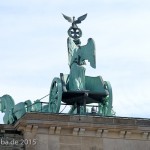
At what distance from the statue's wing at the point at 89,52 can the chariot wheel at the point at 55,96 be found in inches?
79.3

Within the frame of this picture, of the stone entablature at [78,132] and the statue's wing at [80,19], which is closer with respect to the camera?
the stone entablature at [78,132]

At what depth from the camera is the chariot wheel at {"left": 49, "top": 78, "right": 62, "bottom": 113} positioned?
3353 cm

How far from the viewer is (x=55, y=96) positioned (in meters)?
34.1

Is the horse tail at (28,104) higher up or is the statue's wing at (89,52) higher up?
the statue's wing at (89,52)

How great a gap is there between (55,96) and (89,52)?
2.85m

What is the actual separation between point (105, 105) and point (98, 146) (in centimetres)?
293

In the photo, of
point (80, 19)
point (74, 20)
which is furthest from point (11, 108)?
point (80, 19)

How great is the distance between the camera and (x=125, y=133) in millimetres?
33250

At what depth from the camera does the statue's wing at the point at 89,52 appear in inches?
1377

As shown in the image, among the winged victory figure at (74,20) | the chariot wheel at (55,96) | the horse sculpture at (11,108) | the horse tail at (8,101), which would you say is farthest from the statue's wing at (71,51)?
the horse tail at (8,101)

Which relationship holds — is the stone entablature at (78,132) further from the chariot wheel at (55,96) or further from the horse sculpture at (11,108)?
the horse sculpture at (11,108)

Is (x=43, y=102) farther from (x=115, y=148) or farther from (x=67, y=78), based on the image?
(x=115, y=148)

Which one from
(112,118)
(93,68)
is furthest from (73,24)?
(112,118)

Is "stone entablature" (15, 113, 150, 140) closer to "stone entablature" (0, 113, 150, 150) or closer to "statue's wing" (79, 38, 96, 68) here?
"stone entablature" (0, 113, 150, 150)
